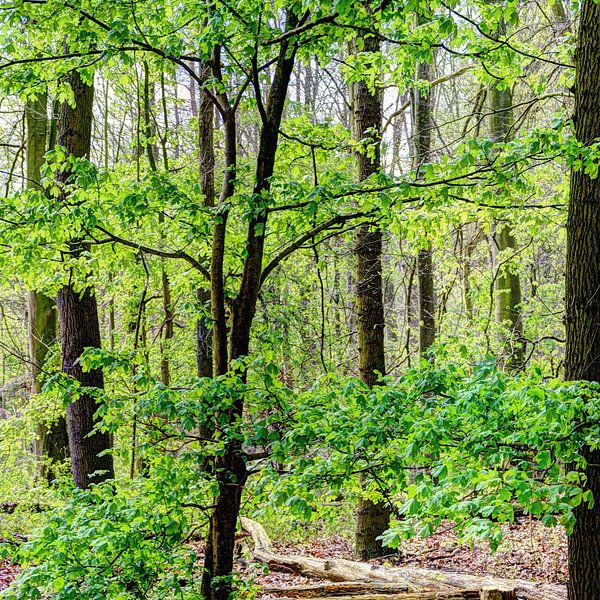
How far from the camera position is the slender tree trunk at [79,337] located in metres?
6.89

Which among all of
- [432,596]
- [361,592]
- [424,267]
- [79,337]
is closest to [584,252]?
[432,596]

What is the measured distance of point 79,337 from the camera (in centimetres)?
702

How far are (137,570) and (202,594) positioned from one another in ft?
2.92

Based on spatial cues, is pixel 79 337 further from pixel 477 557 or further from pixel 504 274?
pixel 504 274

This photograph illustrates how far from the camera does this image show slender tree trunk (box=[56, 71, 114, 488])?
22.6ft

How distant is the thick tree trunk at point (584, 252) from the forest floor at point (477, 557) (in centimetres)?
239

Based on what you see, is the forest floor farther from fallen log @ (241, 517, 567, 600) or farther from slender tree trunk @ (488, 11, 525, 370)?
slender tree trunk @ (488, 11, 525, 370)

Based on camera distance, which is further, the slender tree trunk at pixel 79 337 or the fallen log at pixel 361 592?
the slender tree trunk at pixel 79 337

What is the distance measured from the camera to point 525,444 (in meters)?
3.21

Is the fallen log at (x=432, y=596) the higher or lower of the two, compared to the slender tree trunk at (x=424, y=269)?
lower

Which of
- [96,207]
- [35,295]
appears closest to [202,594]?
[96,207]

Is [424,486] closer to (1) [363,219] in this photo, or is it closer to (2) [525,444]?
(2) [525,444]

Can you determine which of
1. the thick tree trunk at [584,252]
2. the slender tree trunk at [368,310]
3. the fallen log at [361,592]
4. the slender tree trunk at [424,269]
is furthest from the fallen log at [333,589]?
the slender tree trunk at [424,269]

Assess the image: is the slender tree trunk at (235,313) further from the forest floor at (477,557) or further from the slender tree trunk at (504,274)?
the slender tree trunk at (504,274)
